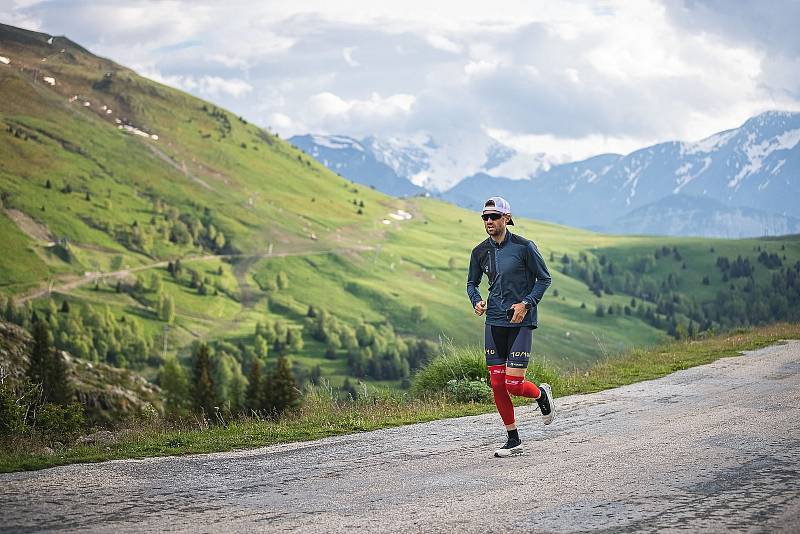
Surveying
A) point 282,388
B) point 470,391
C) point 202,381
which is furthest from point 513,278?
point 202,381

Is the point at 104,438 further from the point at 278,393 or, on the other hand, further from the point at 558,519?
the point at 278,393

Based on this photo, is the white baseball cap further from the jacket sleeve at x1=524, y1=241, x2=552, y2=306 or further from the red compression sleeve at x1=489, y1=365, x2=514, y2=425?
the red compression sleeve at x1=489, y1=365, x2=514, y2=425

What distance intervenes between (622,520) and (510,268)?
491cm

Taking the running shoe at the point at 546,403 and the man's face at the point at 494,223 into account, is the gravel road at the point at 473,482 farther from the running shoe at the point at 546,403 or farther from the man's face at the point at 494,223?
the man's face at the point at 494,223

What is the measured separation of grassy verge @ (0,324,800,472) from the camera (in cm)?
1408

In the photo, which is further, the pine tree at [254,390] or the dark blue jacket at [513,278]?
the pine tree at [254,390]

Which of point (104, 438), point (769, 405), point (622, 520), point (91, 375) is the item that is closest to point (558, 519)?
point (622, 520)

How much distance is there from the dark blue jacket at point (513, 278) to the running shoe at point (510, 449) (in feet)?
6.00

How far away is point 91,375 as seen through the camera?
70812 mm

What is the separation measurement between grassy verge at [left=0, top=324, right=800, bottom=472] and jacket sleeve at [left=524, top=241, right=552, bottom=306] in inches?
188

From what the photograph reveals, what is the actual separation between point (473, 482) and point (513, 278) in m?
3.39

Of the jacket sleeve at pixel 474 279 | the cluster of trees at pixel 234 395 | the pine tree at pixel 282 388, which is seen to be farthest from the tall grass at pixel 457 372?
the pine tree at pixel 282 388

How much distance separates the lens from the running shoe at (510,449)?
1263cm

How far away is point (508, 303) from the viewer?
12883mm
